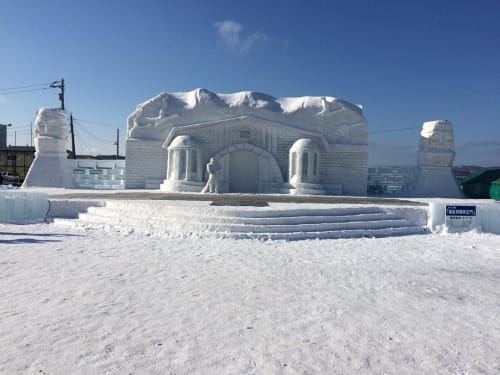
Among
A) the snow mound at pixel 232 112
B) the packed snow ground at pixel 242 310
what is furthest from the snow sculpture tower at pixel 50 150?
the packed snow ground at pixel 242 310

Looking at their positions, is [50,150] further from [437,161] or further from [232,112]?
[437,161]

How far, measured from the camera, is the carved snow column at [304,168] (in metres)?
20.9

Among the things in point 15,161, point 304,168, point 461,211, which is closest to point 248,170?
point 304,168

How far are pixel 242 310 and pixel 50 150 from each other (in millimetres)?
22027

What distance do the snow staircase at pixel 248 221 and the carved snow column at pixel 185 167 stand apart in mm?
8691

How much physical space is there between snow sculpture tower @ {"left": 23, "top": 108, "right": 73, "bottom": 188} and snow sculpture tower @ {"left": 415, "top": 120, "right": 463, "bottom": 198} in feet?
76.8

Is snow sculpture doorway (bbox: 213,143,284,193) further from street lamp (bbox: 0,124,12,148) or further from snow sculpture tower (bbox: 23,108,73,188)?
street lamp (bbox: 0,124,12,148)

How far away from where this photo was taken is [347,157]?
23.0 m


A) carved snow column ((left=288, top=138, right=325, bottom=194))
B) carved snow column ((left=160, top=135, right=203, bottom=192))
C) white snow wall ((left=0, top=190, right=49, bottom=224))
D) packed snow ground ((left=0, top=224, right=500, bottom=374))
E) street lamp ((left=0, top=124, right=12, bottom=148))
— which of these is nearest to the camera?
packed snow ground ((left=0, top=224, right=500, bottom=374))

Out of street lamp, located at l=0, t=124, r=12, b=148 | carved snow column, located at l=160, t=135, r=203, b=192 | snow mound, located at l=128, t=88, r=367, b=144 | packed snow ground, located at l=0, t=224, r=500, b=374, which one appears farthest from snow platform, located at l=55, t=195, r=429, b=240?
street lamp, located at l=0, t=124, r=12, b=148

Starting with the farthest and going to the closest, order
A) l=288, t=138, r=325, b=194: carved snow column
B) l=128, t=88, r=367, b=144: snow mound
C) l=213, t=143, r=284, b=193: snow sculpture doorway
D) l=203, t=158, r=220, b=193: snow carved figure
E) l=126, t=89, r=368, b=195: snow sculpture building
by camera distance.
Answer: l=128, t=88, r=367, b=144: snow mound
l=213, t=143, r=284, b=193: snow sculpture doorway
l=126, t=89, r=368, b=195: snow sculpture building
l=288, t=138, r=325, b=194: carved snow column
l=203, t=158, r=220, b=193: snow carved figure

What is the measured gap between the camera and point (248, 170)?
22188 mm

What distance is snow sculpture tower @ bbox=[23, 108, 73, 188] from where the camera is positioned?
2195 cm

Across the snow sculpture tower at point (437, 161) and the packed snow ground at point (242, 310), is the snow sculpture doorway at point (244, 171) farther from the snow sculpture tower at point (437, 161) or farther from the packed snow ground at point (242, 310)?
the packed snow ground at point (242, 310)
